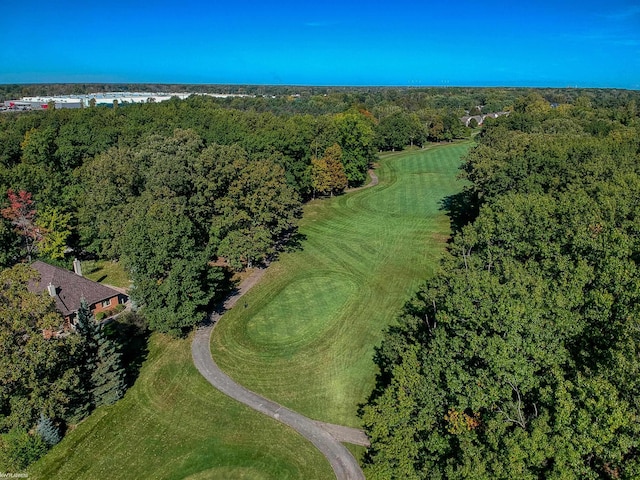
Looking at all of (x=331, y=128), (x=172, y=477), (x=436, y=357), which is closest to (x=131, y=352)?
(x=172, y=477)

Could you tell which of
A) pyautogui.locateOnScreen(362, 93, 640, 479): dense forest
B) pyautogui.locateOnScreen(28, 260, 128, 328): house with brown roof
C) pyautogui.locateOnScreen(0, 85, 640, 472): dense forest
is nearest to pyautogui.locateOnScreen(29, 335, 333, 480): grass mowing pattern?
pyautogui.locateOnScreen(0, 85, 640, 472): dense forest

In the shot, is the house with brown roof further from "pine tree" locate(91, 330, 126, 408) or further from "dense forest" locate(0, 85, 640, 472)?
"pine tree" locate(91, 330, 126, 408)

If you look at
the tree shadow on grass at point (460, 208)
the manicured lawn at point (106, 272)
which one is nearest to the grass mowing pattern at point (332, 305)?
the tree shadow on grass at point (460, 208)

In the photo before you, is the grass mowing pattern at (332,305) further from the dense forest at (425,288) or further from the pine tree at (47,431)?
the pine tree at (47,431)

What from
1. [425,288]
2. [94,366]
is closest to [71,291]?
[94,366]

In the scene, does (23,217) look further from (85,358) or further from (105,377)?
(105,377)

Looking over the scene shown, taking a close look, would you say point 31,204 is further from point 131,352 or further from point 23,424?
point 23,424
